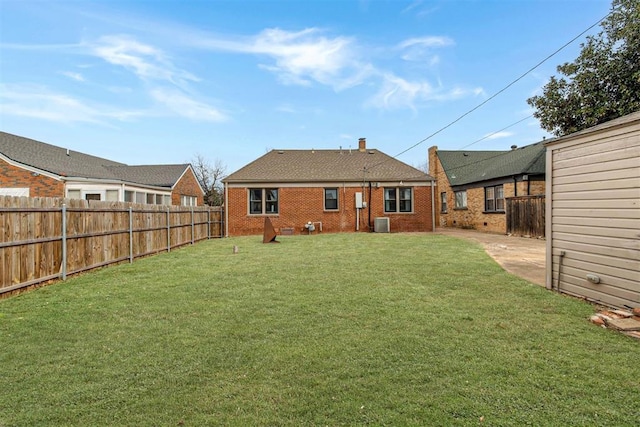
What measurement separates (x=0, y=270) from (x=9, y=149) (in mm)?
15179

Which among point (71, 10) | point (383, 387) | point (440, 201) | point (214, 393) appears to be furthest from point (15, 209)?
point (440, 201)

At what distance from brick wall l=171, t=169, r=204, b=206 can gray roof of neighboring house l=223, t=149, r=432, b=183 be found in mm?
7179

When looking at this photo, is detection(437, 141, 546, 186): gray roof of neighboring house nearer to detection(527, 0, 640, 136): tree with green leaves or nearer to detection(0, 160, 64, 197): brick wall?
detection(527, 0, 640, 136): tree with green leaves

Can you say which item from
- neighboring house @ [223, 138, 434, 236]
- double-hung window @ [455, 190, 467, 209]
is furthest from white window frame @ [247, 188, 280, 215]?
double-hung window @ [455, 190, 467, 209]

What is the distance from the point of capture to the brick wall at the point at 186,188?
23.4 meters

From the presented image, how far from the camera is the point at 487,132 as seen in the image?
58.5ft

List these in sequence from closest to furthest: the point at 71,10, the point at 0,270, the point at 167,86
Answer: the point at 0,270
the point at 71,10
the point at 167,86

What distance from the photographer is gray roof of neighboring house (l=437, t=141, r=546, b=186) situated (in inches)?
647

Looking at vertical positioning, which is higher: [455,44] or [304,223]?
[455,44]

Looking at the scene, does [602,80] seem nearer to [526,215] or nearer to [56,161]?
[526,215]

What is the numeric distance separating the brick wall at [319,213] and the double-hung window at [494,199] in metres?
3.70

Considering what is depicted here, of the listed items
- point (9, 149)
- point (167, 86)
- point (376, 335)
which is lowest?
point (376, 335)

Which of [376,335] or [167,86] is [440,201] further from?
[376,335]

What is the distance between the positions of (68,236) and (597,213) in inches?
389
